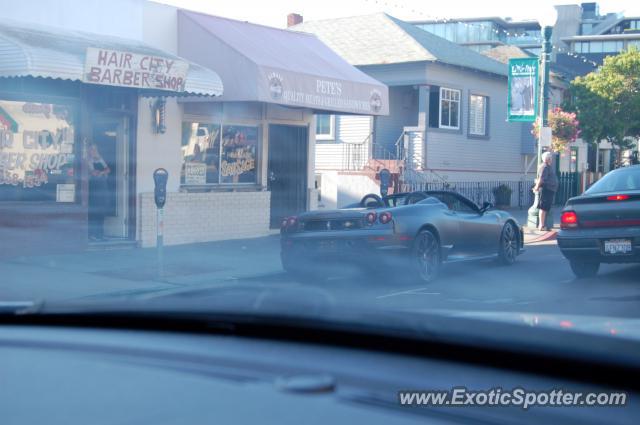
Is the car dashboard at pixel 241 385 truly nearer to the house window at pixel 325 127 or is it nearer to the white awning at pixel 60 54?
the white awning at pixel 60 54

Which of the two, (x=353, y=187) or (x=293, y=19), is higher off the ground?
(x=293, y=19)

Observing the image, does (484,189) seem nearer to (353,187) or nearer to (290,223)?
(353,187)

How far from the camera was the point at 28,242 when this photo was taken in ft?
44.0

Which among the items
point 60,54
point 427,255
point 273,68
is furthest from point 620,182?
point 60,54

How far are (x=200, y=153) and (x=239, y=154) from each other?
103cm

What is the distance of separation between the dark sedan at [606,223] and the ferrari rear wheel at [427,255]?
1.68 m

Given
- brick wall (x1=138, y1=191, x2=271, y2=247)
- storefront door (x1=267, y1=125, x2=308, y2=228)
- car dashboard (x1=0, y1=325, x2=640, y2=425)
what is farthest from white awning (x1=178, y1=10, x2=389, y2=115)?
car dashboard (x1=0, y1=325, x2=640, y2=425)

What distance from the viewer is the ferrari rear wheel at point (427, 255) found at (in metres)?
11.2

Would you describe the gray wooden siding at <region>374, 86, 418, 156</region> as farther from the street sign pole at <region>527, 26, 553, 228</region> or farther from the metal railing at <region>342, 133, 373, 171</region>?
the street sign pole at <region>527, 26, 553, 228</region>

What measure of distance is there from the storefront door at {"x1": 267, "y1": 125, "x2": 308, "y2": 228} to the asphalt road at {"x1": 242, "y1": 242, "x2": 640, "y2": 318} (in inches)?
227

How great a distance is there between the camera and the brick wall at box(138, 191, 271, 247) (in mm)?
15320

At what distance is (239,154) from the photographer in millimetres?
17250

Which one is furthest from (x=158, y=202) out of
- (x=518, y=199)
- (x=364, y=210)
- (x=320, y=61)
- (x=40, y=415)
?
(x=518, y=199)

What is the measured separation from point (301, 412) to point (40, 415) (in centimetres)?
63
